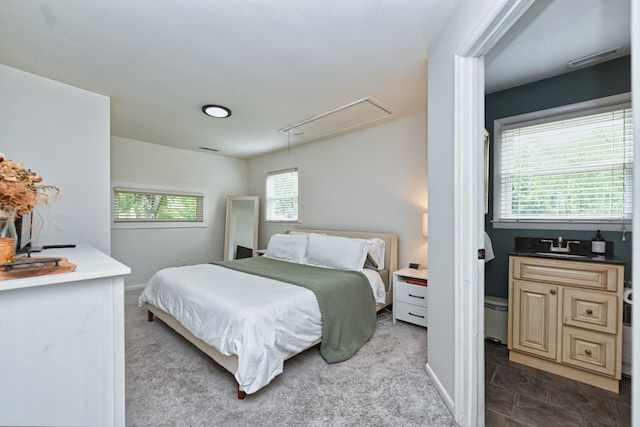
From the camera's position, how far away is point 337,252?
10.7 ft

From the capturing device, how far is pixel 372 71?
2318mm

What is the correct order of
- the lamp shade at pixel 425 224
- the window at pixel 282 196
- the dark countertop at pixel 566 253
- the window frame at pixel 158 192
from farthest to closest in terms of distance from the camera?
the window at pixel 282 196
the window frame at pixel 158 192
the lamp shade at pixel 425 224
the dark countertop at pixel 566 253

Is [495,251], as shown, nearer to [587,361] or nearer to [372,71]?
[587,361]

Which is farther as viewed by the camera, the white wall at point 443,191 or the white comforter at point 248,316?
the white comforter at point 248,316

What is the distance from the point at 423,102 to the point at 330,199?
1888mm

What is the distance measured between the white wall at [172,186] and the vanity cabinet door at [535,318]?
4767 millimetres

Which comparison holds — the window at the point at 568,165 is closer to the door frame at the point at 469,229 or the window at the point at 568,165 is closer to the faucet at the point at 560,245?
the faucet at the point at 560,245

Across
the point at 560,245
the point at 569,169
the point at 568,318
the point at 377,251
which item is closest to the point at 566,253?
the point at 560,245

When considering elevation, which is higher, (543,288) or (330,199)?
(330,199)

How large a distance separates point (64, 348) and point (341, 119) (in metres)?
3.18

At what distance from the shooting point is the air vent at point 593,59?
198 cm

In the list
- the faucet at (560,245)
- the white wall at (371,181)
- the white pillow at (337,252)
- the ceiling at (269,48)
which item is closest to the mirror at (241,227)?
the white wall at (371,181)

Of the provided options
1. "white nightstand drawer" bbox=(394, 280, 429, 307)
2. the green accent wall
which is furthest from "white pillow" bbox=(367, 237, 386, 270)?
the green accent wall

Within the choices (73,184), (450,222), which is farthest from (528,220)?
(73,184)
